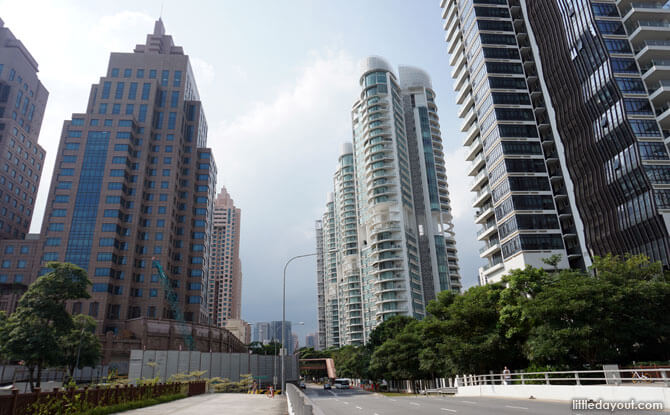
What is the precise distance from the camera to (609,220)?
59281 millimetres

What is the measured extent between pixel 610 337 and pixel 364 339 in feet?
392

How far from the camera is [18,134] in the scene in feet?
412

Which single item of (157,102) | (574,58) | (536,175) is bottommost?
(536,175)

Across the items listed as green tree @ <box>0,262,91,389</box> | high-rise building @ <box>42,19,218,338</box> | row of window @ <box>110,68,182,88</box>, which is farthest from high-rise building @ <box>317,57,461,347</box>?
green tree @ <box>0,262,91,389</box>

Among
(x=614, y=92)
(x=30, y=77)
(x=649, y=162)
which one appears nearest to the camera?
(x=649, y=162)

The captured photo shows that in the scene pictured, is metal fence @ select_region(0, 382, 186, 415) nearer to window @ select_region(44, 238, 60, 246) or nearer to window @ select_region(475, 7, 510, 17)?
window @ select_region(475, 7, 510, 17)

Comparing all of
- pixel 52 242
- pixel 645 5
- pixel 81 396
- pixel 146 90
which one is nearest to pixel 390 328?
pixel 645 5

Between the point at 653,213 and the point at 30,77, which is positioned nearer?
the point at 653,213

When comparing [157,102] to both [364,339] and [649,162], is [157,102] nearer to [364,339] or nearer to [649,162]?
[364,339]

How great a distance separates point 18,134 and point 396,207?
359ft

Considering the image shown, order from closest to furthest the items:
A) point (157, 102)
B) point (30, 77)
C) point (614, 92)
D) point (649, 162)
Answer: point (649, 162), point (614, 92), point (157, 102), point (30, 77)

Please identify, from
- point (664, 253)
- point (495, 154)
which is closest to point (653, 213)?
point (664, 253)

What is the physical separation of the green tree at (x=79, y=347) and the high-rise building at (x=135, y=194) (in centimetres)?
2700

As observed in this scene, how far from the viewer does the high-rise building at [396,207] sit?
119 m
